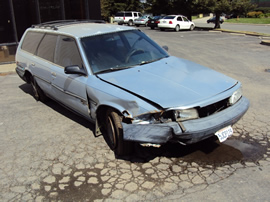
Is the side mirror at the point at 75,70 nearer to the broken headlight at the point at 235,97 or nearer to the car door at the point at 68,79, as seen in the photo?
the car door at the point at 68,79

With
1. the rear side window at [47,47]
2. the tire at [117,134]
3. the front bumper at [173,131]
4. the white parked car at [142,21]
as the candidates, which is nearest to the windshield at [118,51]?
the tire at [117,134]

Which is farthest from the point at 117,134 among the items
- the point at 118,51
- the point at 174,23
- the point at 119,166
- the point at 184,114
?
the point at 174,23

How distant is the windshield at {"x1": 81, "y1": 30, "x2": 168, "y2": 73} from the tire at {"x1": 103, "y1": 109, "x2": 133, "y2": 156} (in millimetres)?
827

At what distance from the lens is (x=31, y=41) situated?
600 centimetres

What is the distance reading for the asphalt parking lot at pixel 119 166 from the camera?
309cm

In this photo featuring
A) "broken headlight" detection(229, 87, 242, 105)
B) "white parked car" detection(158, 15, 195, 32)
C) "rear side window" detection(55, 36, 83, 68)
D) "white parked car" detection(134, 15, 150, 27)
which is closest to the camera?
"broken headlight" detection(229, 87, 242, 105)

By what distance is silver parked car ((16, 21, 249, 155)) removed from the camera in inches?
129

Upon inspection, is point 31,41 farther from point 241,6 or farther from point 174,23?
point 241,6

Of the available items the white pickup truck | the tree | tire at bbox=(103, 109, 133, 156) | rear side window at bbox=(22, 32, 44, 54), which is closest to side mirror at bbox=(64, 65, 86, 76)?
tire at bbox=(103, 109, 133, 156)

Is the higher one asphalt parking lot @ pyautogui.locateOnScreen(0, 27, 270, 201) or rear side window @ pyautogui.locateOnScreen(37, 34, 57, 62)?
rear side window @ pyautogui.locateOnScreen(37, 34, 57, 62)

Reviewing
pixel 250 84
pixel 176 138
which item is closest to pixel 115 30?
pixel 176 138

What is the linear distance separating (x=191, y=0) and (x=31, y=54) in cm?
2862

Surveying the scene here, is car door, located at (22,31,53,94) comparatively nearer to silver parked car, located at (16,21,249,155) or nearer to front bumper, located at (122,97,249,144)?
silver parked car, located at (16,21,249,155)

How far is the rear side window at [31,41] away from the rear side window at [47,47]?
223 mm
